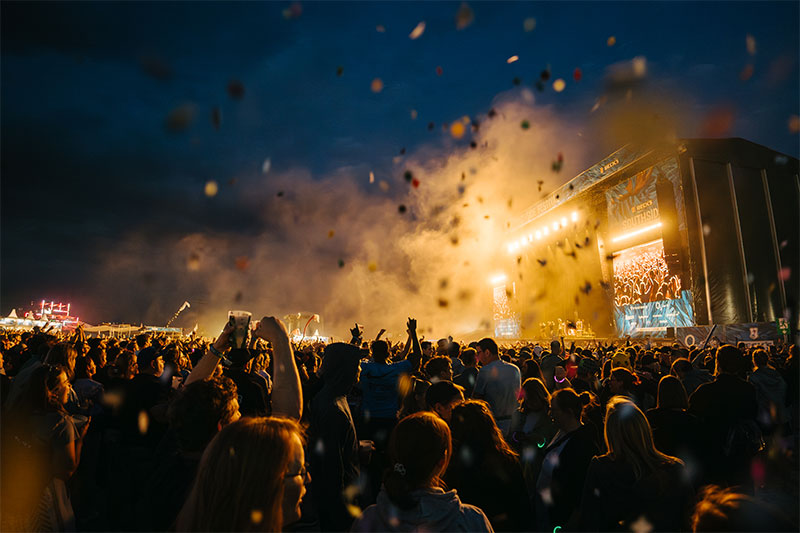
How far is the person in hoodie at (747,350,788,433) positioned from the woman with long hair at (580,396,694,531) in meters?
5.31

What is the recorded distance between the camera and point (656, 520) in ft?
8.64

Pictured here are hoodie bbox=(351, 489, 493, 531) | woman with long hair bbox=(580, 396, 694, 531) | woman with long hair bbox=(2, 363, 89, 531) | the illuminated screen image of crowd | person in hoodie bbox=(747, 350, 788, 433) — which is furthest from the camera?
the illuminated screen image of crowd

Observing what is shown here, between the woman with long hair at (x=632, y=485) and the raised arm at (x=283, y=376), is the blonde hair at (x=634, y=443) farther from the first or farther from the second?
the raised arm at (x=283, y=376)

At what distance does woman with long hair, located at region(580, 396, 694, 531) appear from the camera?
8.63ft

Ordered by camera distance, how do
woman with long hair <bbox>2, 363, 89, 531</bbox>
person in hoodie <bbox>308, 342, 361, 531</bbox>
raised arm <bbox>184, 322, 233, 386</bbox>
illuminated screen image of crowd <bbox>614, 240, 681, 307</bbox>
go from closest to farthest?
raised arm <bbox>184, 322, 233, 386</bbox> → woman with long hair <bbox>2, 363, 89, 531</bbox> → person in hoodie <bbox>308, 342, 361, 531</bbox> → illuminated screen image of crowd <bbox>614, 240, 681, 307</bbox>

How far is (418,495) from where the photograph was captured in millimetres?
1919

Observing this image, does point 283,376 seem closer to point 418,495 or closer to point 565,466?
point 418,495

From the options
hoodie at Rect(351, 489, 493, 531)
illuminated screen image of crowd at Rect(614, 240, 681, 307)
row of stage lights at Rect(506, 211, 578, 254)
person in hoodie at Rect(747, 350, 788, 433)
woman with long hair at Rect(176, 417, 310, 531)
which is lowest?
person in hoodie at Rect(747, 350, 788, 433)

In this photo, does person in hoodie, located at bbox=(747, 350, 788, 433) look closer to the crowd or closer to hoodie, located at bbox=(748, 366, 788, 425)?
hoodie, located at bbox=(748, 366, 788, 425)

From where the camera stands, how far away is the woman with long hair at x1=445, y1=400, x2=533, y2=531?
2725 millimetres

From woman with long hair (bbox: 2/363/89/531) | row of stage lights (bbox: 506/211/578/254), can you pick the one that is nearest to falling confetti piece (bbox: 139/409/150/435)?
woman with long hair (bbox: 2/363/89/531)

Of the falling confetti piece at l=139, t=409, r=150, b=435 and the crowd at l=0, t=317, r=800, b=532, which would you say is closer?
the crowd at l=0, t=317, r=800, b=532

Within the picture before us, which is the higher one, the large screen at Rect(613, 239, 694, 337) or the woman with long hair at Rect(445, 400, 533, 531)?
the large screen at Rect(613, 239, 694, 337)

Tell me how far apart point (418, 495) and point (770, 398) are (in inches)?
290
